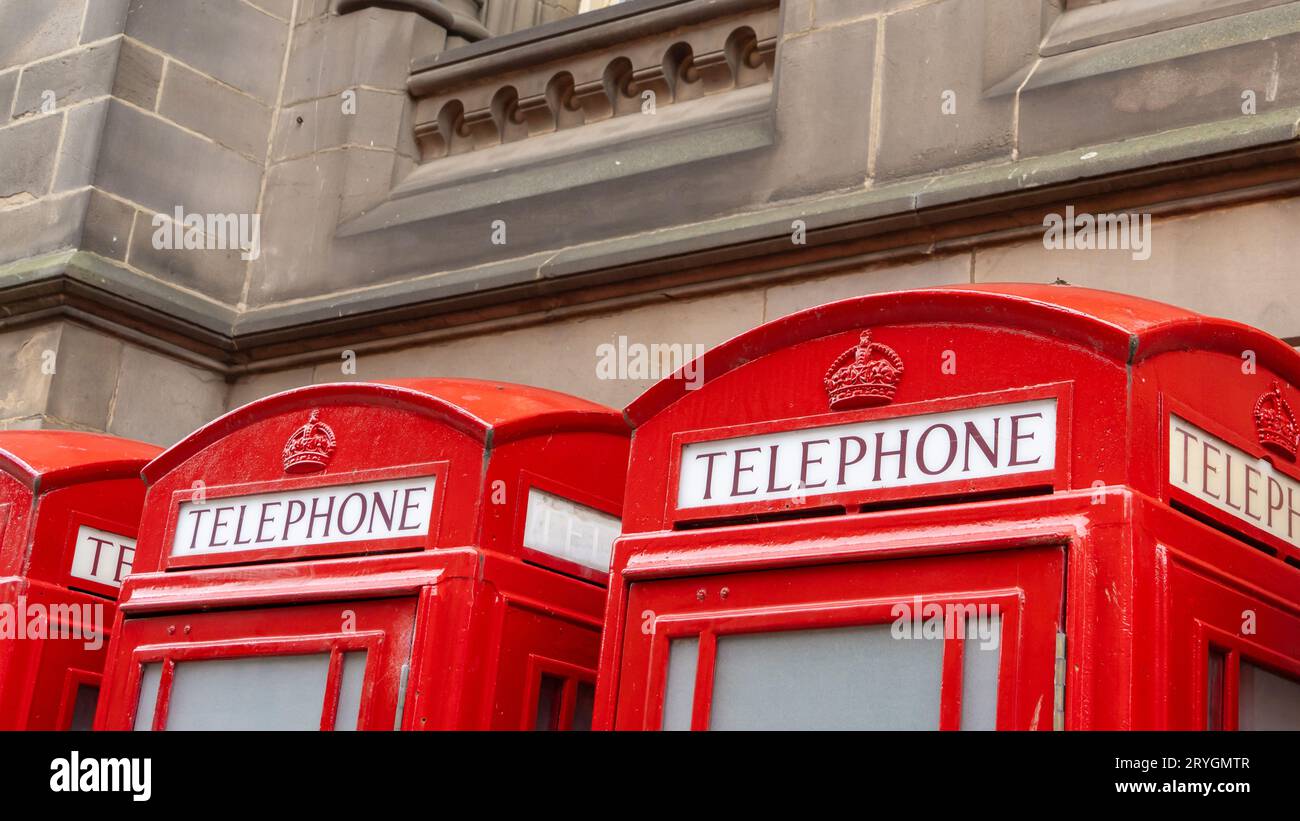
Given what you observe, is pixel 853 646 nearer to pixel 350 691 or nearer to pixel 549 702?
pixel 549 702

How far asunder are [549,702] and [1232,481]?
5.97 feet

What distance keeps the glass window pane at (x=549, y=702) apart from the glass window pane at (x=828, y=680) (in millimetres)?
864

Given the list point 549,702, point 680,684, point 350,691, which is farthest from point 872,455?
point 350,691

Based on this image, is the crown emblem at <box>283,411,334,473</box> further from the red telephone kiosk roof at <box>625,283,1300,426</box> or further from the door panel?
the door panel

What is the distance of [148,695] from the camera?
4.68 meters

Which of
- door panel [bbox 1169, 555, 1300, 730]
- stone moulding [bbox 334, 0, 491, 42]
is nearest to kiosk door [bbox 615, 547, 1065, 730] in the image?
door panel [bbox 1169, 555, 1300, 730]

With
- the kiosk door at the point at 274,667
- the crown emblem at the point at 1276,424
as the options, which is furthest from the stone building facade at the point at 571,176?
the kiosk door at the point at 274,667

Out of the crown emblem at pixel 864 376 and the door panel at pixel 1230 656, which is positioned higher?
the crown emblem at pixel 864 376

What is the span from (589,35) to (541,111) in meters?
0.41

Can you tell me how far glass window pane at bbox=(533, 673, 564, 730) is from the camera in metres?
4.49

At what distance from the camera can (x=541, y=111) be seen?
7324mm

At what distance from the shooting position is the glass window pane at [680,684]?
3777mm

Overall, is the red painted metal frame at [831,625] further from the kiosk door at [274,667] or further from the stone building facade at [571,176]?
the stone building facade at [571,176]
